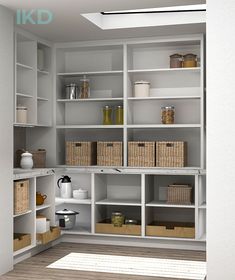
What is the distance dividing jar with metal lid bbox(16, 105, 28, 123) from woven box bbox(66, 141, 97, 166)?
2.78 feet

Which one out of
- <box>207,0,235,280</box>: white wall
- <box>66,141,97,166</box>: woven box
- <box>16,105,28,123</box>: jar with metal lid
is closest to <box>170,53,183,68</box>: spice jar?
<box>66,141,97,166</box>: woven box

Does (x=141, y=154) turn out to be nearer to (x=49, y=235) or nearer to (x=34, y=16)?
(x=49, y=235)

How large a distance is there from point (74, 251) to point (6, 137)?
1685 millimetres

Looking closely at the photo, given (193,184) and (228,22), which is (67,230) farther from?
(228,22)

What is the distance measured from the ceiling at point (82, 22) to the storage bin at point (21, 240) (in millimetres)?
2205

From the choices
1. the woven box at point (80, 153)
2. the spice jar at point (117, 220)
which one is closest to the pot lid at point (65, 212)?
the spice jar at point (117, 220)

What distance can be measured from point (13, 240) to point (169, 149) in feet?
6.79

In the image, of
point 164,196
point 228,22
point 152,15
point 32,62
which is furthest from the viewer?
point 164,196

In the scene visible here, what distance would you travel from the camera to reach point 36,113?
5.79 metres

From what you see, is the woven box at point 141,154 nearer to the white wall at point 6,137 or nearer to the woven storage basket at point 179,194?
the woven storage basket at point 179,194

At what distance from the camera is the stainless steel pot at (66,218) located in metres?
5.98

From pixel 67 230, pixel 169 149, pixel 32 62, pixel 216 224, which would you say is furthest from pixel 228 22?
pixel 67 230

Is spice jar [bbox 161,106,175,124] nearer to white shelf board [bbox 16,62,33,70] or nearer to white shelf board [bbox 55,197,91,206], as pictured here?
white shelf board [bbox 55,197,91,206]

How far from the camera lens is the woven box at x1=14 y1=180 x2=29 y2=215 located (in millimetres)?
4914
